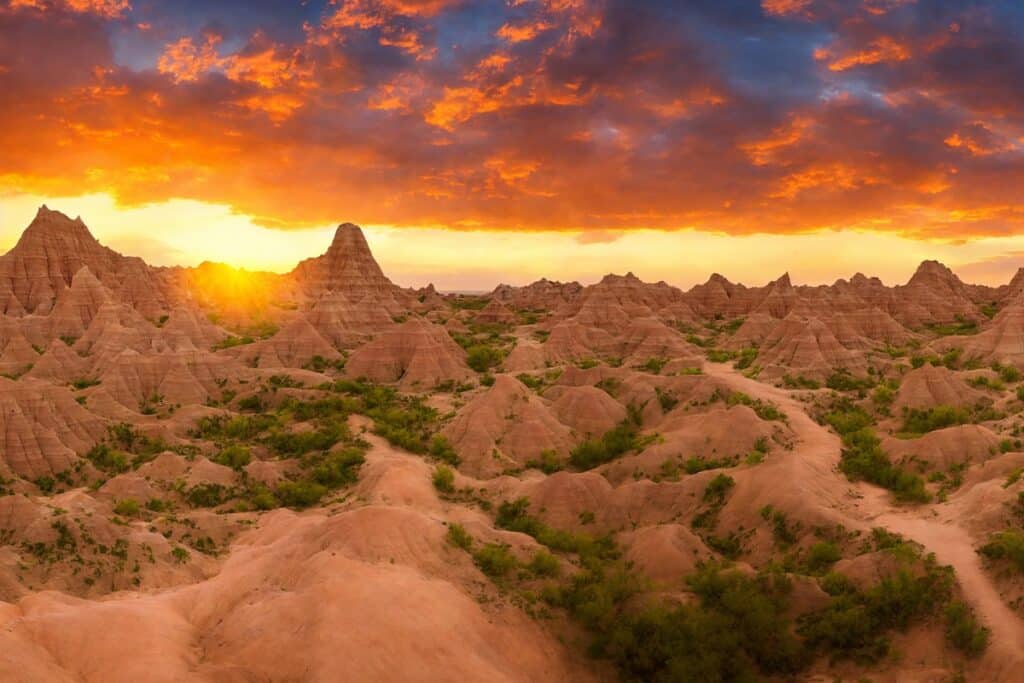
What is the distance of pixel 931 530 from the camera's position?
1415 inches

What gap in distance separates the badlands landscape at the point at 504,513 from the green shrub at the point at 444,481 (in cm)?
39

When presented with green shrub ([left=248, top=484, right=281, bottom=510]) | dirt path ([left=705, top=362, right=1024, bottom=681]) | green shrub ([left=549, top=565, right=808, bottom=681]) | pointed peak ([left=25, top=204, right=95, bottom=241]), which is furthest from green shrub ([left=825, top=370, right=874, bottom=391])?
pointed peak ([left=25, top=204, right=95, bottom=241])

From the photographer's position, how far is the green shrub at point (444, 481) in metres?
48.3

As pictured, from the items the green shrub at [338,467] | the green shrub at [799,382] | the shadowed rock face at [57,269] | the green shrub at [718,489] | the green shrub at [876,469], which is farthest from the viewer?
the shadowed rock face at [57,269]

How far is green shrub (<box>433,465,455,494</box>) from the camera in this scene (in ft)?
158

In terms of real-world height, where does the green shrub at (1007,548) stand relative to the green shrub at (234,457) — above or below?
above

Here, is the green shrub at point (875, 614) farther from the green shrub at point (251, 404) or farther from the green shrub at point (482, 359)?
the green shrub at point (482, 359)

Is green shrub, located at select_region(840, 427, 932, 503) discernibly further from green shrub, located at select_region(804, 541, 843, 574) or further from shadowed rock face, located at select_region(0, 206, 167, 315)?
shadowed rock face, located at select_region(0, 206, 167, 315)

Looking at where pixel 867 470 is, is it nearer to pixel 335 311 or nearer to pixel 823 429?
pixel 823 429

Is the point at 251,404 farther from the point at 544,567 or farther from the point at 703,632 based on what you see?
the point at 703,632

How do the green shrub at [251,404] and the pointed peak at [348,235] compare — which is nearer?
the green shrub at [251,404]

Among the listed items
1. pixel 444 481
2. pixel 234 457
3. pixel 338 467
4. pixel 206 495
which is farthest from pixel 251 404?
pixel 444 481

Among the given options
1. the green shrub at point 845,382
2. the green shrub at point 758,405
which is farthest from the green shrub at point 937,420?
the green shrub at point 845,382

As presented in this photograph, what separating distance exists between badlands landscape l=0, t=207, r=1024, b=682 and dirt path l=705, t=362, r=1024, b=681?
0.16 m
